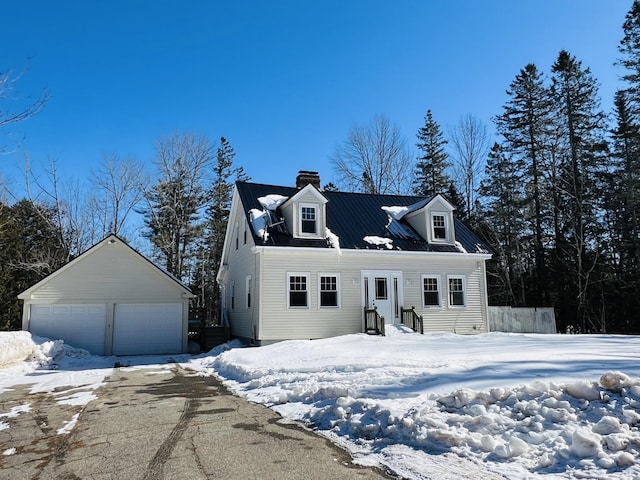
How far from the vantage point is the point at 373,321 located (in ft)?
55.0

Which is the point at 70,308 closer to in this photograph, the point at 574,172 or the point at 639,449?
the point at 639,449

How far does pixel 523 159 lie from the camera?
30719 millimetres

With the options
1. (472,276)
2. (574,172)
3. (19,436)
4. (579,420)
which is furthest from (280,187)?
(574,172)

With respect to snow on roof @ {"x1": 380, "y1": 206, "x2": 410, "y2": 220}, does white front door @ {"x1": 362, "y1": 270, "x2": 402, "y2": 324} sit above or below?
below

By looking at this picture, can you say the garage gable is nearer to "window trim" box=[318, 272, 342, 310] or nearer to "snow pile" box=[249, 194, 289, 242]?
"snow pile" box=[249, 194, 289, 242]

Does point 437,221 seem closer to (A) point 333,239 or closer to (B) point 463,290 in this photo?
(B) point 463,290

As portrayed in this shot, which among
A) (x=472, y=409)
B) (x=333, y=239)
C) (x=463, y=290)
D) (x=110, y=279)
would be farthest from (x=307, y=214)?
(x=472, y=409)

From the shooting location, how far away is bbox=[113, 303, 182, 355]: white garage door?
1728cm

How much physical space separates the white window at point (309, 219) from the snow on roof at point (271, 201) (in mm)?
1493

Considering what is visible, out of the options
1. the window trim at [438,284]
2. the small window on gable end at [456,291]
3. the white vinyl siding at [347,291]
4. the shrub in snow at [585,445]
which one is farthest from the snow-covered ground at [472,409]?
the small window on gable end at [456,291]

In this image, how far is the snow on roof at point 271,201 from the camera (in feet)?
60.1

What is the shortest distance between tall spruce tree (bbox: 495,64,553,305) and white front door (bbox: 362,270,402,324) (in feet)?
51.0

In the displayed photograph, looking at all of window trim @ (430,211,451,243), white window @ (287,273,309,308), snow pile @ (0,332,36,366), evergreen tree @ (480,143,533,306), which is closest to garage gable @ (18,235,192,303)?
snow pile @ (0,332,36,366)

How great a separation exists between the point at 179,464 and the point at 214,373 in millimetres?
7714
